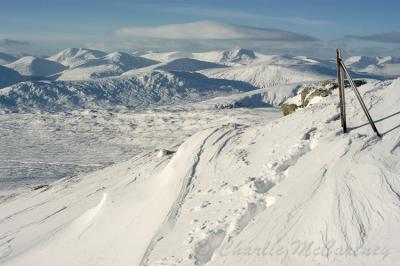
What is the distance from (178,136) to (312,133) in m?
105

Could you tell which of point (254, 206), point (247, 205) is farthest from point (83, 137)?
point (254, 206)

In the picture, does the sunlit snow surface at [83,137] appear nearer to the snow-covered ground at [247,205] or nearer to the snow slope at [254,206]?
the snow-covered ground at [247,205]

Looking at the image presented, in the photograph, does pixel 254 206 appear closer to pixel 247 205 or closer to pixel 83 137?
pixel 247 205

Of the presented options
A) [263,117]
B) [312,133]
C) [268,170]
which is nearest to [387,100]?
[312,133]

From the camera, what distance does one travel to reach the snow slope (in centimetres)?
1389

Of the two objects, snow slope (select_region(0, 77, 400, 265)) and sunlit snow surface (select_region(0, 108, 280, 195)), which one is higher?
snow slope (select_region(0, 77, 400, 265))

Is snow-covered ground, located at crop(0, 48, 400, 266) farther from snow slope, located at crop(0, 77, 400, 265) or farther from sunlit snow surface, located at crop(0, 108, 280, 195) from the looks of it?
sunlit snow surface, located at crop(0, 108, 280, 195)

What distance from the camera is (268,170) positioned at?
1906cm

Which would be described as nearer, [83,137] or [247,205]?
[247,205]

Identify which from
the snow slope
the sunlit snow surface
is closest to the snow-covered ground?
the snow slope

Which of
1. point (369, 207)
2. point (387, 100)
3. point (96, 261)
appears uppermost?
point (387, 100)

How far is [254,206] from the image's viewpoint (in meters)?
16.6

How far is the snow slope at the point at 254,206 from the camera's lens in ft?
45.6

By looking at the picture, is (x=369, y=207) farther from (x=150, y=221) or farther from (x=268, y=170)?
(x=150, y=221)
